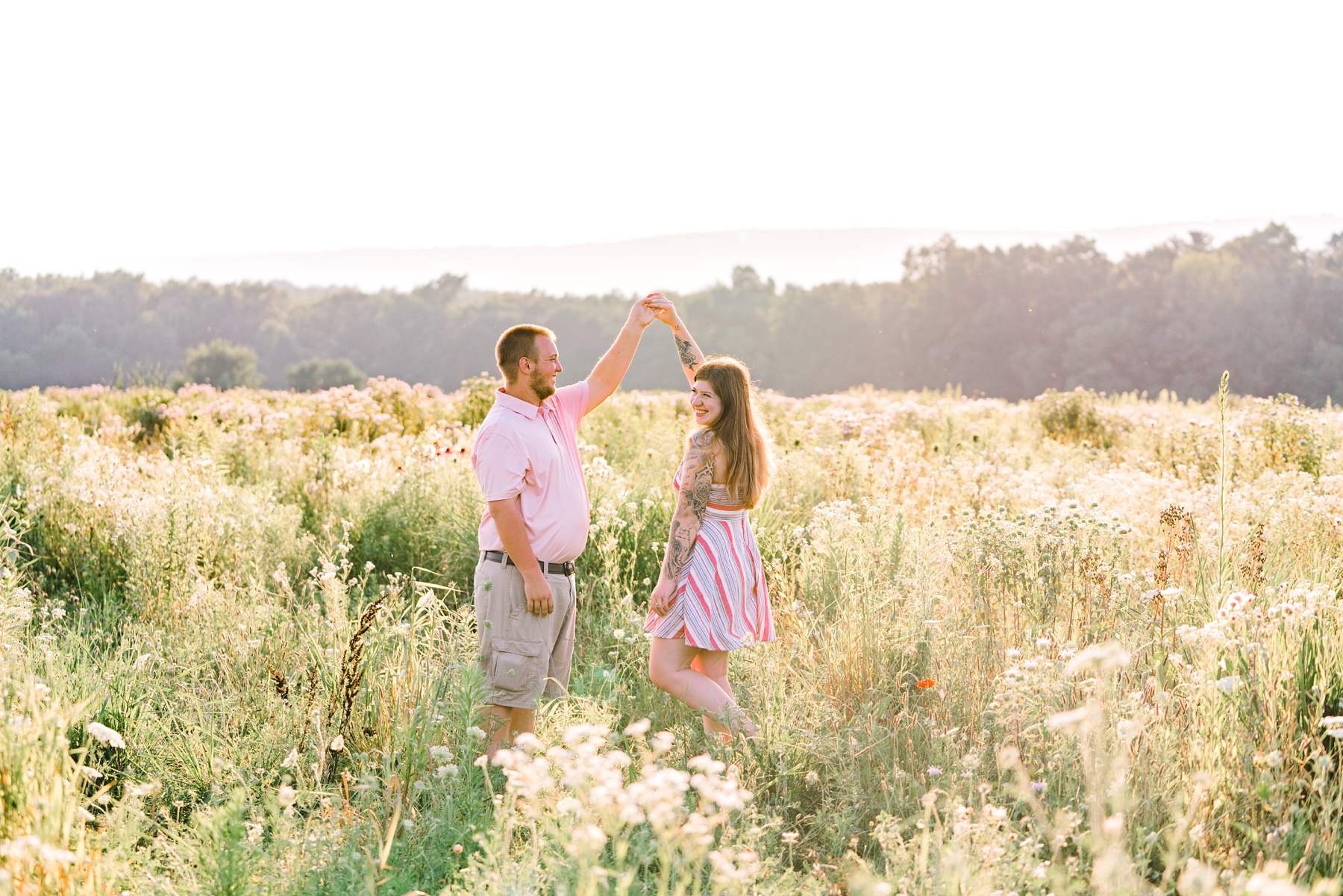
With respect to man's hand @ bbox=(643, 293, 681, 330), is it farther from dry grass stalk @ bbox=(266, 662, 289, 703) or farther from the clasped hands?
dry grass stalk @ bbox=(266, 662, 289, 703)

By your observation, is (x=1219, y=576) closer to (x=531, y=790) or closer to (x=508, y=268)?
(x=531, y=790)

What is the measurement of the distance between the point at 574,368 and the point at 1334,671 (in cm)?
5252

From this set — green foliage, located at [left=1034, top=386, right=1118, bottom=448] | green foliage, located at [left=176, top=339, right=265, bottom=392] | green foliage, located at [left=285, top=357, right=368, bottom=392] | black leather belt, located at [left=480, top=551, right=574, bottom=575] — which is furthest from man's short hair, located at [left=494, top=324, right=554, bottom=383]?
green foliage, located at [left=176, top=339, right=265, bottom=392]

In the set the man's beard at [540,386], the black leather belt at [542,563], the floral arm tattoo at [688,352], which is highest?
the floral arm tattoo at [688,352]

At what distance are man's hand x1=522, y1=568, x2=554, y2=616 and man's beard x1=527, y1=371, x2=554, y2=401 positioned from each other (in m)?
0.75

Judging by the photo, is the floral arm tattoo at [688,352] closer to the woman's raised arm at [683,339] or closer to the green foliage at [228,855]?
the woman's raised arm at [683,339]

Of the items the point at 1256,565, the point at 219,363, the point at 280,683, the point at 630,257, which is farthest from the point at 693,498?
the point at 630,257

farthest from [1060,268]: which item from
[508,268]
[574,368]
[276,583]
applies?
[508,268]

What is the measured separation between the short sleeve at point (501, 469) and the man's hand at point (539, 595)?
334mm

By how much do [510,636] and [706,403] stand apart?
49.5 inches

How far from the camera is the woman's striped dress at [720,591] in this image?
3.87 m

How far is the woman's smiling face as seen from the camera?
3934 mm

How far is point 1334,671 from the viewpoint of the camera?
3188 millimetres

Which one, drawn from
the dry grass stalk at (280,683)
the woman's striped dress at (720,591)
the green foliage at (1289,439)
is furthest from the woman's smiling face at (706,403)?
the green foliage at (1289,439)
